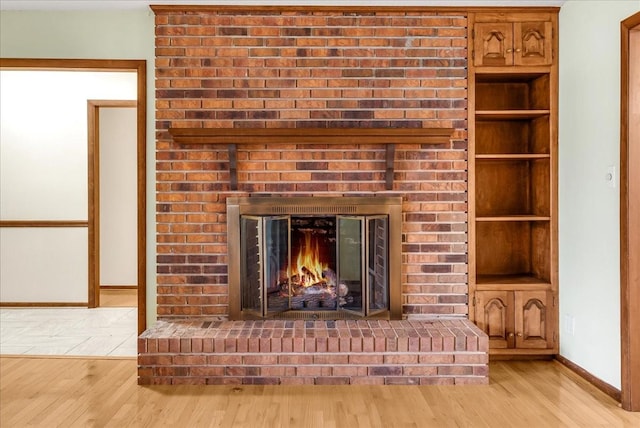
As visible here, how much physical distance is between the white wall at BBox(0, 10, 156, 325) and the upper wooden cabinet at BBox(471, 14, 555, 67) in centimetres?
211

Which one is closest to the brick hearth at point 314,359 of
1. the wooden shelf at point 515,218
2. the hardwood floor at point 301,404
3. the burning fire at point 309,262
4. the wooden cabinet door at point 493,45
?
the hardwood floor at point 301,404

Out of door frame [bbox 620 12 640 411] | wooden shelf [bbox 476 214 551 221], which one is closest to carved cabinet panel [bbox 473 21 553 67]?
door frame [bbox 620 12 640 411]

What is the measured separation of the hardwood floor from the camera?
2.26 metres

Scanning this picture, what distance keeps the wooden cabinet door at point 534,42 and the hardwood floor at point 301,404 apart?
76.5 inches

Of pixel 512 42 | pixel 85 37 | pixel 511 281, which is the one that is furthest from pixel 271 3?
pixel 511 281

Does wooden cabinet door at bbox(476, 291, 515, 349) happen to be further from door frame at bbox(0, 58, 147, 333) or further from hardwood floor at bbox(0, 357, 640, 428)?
door frame at bbox(0, 58, 147, 333)

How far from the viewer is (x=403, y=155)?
308cm

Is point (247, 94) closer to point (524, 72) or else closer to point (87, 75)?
point (524, 72)

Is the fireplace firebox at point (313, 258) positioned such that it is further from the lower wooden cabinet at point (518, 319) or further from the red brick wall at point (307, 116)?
the lower wooden cabinet at point (518, 319)

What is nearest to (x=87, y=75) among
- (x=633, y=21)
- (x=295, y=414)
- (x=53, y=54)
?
(x=53, y=54)

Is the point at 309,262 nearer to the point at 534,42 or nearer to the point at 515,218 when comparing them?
the point at 515,218

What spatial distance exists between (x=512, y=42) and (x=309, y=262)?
6.26ft

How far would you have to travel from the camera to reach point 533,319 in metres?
3.07

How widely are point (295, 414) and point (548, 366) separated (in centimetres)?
168
